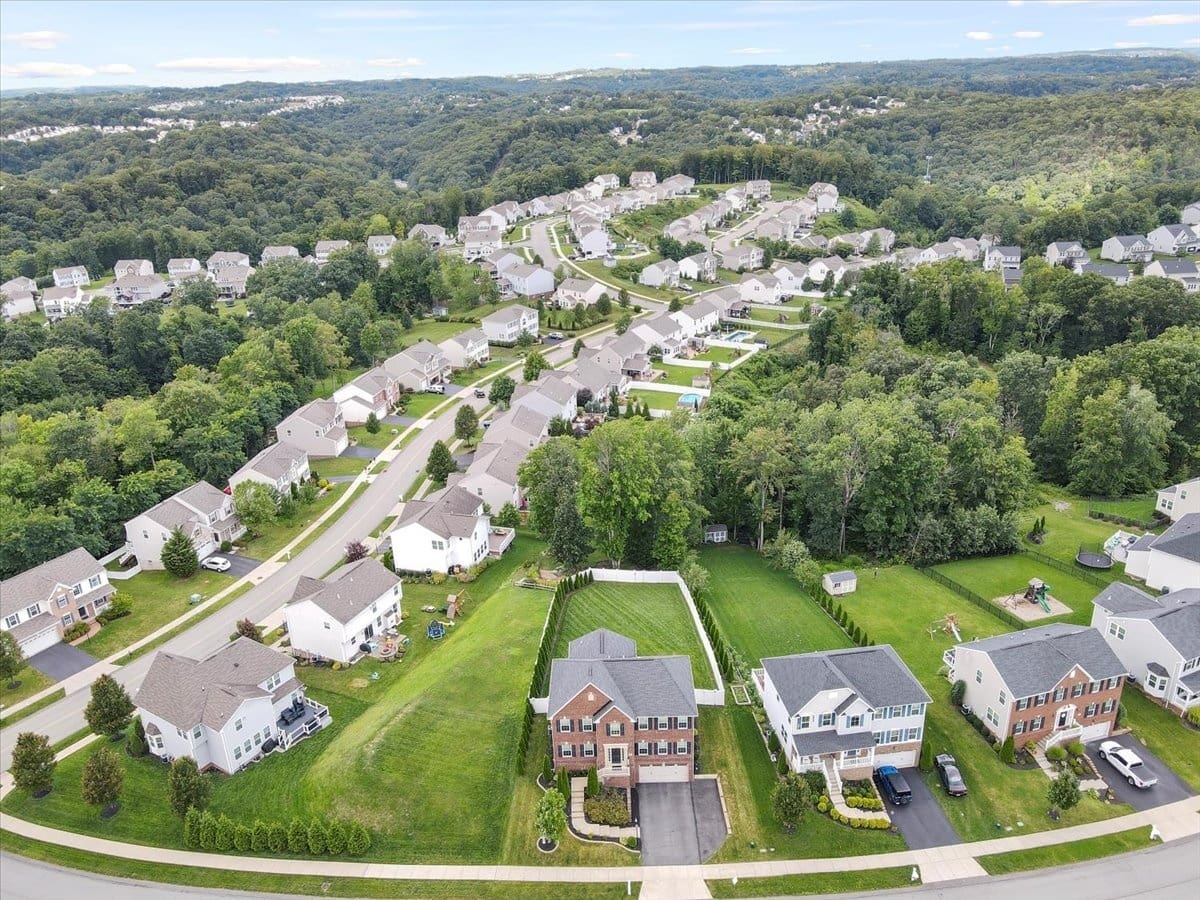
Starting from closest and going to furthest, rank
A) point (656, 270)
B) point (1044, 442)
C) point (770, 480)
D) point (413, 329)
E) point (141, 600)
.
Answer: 1. point (141, 600)
2. point (770, 480)
3. point (1044, 442)
4. point (413, 329)
5. point (656, 270)

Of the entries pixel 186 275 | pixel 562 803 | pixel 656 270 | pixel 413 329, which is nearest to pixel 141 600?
pixel 562 803

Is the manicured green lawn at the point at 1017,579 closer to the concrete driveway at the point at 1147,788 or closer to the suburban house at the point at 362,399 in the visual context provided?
the concrete driveway at the point at 1147,788

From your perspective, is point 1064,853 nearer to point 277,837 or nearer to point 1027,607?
point 1027,607

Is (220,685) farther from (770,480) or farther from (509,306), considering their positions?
(509,306)

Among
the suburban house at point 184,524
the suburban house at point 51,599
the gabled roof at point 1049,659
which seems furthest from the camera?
the suburban house at point 184,524

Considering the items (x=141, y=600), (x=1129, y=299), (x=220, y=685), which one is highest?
(x=1129, y=299)

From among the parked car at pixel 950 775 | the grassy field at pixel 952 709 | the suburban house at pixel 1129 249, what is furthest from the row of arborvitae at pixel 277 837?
the suburban house at pixel 1129 249
